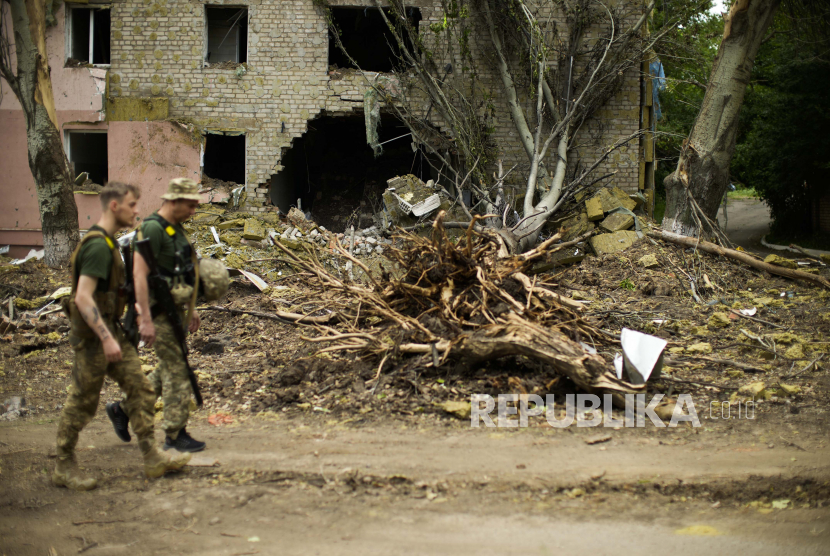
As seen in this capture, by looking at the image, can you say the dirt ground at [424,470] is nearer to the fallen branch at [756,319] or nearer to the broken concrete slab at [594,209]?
the fallen branch at [756,319]

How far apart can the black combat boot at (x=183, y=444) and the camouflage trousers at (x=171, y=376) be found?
65 millimetres

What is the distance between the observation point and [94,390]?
3.30 meters

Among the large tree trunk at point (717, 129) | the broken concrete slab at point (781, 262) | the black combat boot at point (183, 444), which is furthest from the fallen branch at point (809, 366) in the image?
the black combat boot at point (183, 444)

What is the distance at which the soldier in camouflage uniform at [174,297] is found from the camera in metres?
3.42

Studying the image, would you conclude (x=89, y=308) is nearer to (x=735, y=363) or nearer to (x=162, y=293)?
(x=162, y=293)

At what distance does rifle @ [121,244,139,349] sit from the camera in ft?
11.0

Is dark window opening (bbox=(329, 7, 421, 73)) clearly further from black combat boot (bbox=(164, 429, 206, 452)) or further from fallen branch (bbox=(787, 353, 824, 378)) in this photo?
black combat boot (bbox=(164, 429, 206, 452))

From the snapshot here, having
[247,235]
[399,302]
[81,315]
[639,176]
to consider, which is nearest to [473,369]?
[399,302]

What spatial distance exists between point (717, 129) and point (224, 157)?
1070 cm

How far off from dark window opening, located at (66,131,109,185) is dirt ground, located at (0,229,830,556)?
837 centimetres

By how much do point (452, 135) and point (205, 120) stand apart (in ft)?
17.3

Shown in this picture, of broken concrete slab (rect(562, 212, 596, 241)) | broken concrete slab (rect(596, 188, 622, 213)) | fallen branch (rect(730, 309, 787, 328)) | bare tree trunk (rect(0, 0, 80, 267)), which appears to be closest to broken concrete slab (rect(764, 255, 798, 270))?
fallen branch (rect(730, 309, 787, 328))

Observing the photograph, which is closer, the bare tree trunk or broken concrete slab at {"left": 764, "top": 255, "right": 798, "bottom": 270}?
broken concrete slab at {"left": 764, "top": 255, "right": 798, "bottom": 270}

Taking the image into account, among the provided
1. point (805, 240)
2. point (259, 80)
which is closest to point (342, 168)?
point (259, 80)
